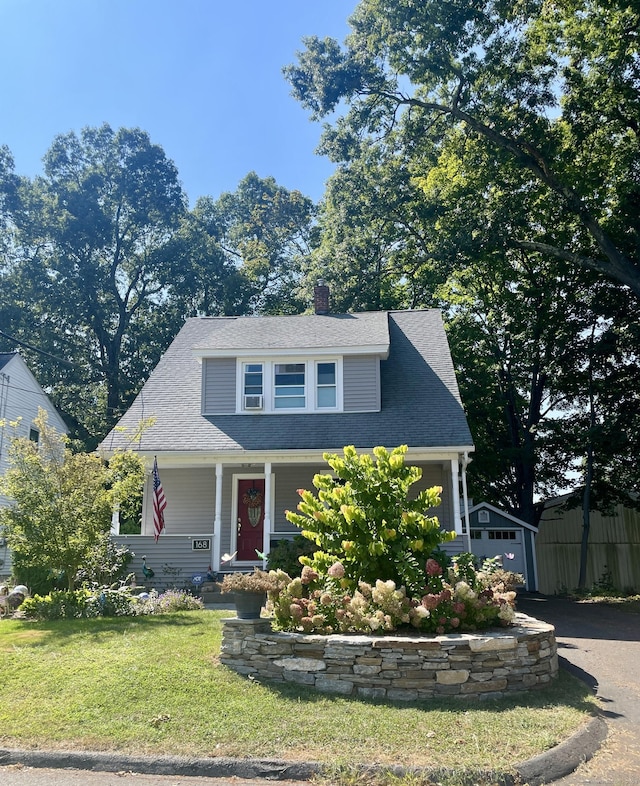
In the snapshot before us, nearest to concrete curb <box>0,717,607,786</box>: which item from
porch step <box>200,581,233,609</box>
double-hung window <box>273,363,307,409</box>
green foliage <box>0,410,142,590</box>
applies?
green foliage <box>0,410,142,590</box>

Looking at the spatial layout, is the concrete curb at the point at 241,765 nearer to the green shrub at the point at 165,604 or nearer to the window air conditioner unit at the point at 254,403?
the green shrub at the point at 165,604

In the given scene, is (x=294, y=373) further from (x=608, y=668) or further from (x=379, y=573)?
(x=608, y=668)

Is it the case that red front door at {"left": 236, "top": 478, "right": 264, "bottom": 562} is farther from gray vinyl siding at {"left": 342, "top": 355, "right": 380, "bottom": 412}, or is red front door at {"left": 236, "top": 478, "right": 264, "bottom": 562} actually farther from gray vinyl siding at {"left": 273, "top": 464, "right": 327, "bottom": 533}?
gray vinyl siding at {"left": 342, "top": 355, "right": 380, "bottom": 412}

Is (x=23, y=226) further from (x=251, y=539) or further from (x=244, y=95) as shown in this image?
(x=251, y=539)

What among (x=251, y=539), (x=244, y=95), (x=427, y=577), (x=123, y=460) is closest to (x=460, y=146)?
(x=244, y=95)

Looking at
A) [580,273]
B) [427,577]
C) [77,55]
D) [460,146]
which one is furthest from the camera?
[580,273]

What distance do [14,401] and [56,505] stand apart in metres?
14.9

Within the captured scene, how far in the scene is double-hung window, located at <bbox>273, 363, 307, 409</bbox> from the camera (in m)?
16.1

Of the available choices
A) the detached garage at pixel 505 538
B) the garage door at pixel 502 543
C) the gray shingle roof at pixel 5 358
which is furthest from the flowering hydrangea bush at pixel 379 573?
the gray shingle roof at pixel 5 358

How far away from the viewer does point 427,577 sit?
7738 mm

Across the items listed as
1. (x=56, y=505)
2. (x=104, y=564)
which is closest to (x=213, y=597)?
(x=104, y=564)

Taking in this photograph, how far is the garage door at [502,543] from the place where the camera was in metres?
19.8

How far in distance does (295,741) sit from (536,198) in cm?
2114

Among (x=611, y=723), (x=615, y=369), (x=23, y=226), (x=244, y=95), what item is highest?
(x=23, y=226)
